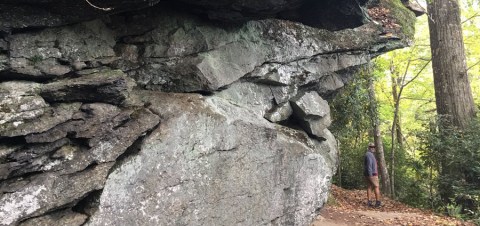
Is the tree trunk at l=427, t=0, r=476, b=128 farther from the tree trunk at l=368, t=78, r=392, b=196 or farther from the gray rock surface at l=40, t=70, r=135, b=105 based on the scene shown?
the gray rock surface at l=40, t=70, r=135, b=105

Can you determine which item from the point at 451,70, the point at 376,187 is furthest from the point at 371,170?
the point at 451,70

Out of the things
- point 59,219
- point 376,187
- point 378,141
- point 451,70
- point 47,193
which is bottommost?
point 59,219

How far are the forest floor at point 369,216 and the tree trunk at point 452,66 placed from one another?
3412mm

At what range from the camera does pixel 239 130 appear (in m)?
6.22

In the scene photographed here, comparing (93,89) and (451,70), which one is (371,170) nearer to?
(451,70)

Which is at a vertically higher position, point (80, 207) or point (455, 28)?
point (455, 28)

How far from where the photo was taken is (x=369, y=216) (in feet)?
34.6

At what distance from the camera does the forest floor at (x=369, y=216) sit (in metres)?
9.80

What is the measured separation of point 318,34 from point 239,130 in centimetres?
316

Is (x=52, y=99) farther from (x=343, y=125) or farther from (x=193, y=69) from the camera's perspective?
(x=343, y=125)

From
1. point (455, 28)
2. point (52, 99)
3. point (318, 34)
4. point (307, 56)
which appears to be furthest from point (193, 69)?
point (455, 28)

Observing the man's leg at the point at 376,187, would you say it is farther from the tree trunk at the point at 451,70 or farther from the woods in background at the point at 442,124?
the tree trunk at the point at 451,70

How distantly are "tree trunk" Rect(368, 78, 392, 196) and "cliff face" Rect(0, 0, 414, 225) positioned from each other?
5.44m

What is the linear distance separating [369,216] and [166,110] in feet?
23.6
